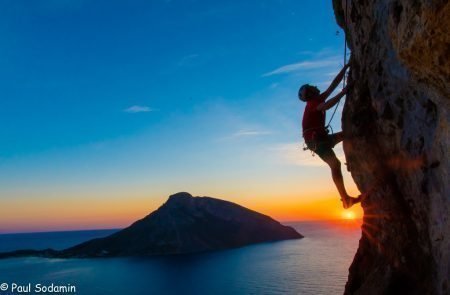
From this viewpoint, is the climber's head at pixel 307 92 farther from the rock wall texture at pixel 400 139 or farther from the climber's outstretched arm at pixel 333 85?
the rock wall texture at pixel 400 139

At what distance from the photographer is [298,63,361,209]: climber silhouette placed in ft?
34.3

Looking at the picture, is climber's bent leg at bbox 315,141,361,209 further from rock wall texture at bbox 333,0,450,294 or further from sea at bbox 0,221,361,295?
sea at bbox 0,221,361,295

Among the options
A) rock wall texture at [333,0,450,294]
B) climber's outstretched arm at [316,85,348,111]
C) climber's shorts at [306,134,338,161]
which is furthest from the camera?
climber's shorts at [306,134,338,161]

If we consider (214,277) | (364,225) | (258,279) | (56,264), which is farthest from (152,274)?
(364,225)

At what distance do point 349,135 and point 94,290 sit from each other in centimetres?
10597

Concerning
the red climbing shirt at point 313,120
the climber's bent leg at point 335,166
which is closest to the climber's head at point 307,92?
the red climbing shirt at point 313,120

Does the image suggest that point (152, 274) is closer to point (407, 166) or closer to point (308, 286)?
point (308, 286)

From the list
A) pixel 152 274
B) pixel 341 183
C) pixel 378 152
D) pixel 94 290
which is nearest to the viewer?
pixel 378 152

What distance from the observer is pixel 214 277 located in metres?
116

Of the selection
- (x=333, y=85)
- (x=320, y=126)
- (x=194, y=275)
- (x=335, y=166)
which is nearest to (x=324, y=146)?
(x=320, y=126)

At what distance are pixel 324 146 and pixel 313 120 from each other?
770 millimetres

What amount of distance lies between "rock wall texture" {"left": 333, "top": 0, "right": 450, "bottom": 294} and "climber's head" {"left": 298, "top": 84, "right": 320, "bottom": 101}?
3.12 feet

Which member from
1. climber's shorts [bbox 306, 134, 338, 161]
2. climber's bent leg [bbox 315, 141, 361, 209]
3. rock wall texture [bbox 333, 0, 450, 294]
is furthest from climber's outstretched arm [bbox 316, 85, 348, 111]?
climber's bent leg [bbox 315, 141, 361, 209]

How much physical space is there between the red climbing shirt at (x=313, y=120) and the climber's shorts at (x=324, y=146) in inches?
5.3
